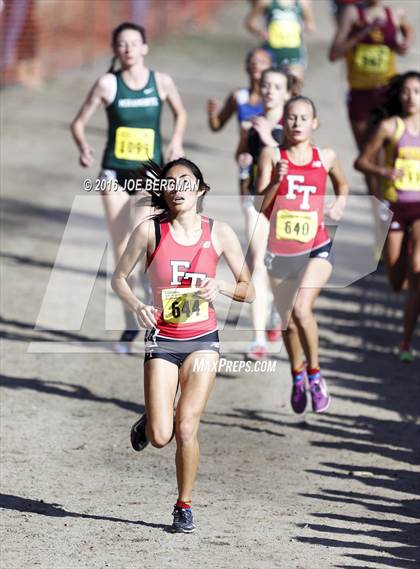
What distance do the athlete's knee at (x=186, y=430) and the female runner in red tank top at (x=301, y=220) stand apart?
199cm

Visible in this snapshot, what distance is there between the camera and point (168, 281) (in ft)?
23.1

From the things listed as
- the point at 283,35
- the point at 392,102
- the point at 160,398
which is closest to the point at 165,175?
the point at 160,398

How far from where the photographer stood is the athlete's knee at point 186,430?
22.6 feet

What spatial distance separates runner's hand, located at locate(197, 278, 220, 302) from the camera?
688 centimetres

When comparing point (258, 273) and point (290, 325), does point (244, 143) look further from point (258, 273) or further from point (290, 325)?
point (290, 325)

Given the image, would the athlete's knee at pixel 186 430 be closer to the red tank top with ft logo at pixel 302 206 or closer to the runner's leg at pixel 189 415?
the runner's leg at pixel 189 415

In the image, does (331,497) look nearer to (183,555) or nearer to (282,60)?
(183,555)

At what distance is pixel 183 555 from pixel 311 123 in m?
3.12

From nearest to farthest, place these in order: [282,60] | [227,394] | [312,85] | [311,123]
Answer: [311,123] → [227,394] → [282,60] → [312,85]

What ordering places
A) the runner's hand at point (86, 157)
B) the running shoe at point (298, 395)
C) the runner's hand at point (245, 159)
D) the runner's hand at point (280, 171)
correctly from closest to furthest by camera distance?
the runner's hand at point (280, 171) → the running shoe at point (298, 395) → the runner's hand at point (245, 159) → the runner's hand at point (86, 157)

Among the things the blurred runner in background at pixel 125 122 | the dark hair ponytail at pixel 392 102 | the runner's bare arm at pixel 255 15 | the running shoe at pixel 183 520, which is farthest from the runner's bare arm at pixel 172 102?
the runner's bare arm at pixel 255 15

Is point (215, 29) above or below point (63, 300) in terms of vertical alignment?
below

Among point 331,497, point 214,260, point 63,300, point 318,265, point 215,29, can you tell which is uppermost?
point 214,260

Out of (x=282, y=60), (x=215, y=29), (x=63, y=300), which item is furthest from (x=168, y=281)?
(x=215, y=29)
